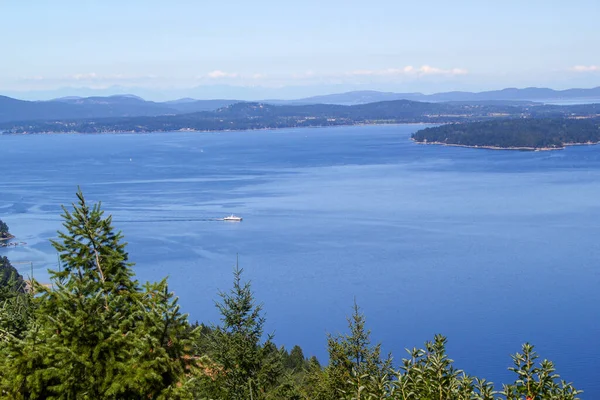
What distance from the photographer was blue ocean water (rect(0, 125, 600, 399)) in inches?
553

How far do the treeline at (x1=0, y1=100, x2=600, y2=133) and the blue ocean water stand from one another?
47176 millimetres

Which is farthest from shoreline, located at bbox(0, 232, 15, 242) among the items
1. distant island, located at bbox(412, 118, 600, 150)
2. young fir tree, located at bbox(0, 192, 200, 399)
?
distant island, located at bbox(412, 118, 600, 150)

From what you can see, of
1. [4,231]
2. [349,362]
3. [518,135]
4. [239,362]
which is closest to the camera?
[239,362]

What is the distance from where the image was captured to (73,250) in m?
3.40

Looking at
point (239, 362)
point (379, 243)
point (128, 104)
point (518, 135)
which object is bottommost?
point (379, 243)

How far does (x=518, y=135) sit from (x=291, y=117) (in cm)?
4808

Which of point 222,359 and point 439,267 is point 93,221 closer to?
point 222,359

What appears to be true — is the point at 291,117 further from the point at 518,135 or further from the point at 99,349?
the point at 99,349

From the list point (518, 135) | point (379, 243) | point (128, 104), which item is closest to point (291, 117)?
point (518, 135)

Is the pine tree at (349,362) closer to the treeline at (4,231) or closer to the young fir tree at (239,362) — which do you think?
Result: the young fir tree at (239,362)

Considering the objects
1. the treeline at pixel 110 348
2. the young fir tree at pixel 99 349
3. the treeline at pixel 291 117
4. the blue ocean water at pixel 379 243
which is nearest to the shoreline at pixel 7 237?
the blue ocean water at pixel 379 243

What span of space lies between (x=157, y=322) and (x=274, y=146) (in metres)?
56.1

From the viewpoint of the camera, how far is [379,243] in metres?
20.7

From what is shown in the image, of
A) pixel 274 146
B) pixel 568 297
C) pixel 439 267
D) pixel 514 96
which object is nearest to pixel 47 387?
pixel 568 297
